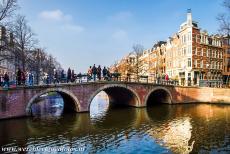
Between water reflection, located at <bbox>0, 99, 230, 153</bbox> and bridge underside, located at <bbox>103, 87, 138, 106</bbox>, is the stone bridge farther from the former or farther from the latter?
water reflection, located at <bbox>0, 99, 230, 153</bbox>

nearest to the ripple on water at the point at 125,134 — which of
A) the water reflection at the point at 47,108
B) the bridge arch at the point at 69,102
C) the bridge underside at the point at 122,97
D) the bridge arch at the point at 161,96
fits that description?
the bridge arch at the point at 69,102

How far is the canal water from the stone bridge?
5.30 feet

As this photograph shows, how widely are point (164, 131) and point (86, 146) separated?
678 cm

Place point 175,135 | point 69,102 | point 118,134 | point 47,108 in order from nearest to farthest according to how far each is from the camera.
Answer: point 175,135 < point 118,134 < point 69,102 < point 47,108

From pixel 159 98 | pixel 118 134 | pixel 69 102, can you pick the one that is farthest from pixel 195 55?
pixel 118 134

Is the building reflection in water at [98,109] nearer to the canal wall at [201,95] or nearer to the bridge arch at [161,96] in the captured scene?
the bridge arch at [161,96]

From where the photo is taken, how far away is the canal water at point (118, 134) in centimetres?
1545

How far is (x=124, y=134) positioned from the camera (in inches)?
755

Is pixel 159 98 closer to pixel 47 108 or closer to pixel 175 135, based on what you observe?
pixel 47 108

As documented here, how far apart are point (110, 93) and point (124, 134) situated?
21850 millimetres

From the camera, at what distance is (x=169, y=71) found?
63.9 m

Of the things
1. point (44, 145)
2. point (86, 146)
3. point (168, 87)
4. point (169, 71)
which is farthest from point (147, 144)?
point (169, 71)

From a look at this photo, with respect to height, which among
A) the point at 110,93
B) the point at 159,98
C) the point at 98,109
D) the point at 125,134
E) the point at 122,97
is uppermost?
the point at 110,93

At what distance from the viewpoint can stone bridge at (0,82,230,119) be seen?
25033 mm
